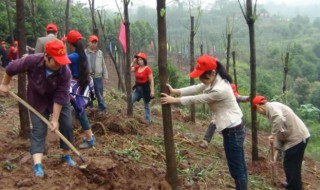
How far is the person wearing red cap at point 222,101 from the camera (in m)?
3.84

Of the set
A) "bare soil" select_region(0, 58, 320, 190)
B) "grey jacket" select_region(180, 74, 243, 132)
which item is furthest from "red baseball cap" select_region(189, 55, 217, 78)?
"bare soil" select_region(0, 58, 320, 190)

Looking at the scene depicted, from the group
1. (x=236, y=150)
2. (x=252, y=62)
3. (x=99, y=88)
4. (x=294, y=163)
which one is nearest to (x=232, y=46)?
(x=99, y=88)

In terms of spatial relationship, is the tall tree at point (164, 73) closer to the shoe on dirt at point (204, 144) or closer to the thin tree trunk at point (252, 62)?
the thin tree trunk at point (252, 62)

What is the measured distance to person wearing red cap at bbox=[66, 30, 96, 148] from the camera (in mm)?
4848

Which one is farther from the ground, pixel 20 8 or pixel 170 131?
pixel 20 8

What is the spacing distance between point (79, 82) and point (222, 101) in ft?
6.44

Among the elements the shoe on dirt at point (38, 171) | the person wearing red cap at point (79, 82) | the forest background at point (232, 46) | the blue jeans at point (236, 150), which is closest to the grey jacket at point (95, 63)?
the forest background at point (232, 46)

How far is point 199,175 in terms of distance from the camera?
481 centimetres

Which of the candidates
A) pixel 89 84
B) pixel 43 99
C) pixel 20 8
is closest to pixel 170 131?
pixel 43 99


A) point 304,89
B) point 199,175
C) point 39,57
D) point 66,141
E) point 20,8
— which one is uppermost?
point 20,8

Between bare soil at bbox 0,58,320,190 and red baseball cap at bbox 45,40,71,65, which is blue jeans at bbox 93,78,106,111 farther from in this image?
red baseball cap at bbox 45,40,71,65

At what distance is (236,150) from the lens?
13.4 ft

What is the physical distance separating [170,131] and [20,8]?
2529 mm

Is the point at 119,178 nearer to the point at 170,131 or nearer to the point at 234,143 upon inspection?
the point at 170,131
